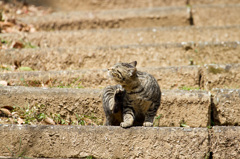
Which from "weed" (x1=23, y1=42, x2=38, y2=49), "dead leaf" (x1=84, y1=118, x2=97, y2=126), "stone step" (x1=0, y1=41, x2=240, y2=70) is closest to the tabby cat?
"dead leaf" (x1=84, y1=118, x2=97, y2=126)

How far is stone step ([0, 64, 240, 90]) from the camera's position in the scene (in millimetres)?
4281

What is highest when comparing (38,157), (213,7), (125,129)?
(213,7)

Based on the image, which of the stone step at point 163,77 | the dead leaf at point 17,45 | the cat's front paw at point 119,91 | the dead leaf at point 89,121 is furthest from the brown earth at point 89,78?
the cat's front paw at point 119,91

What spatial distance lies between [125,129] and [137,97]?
0.29 m

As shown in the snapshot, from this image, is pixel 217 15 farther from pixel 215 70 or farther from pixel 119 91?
pixel 119 91

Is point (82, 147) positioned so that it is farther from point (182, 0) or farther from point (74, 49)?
point (182, 0)

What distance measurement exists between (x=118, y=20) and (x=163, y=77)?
186cm

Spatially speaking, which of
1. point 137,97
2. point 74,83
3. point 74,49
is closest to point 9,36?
point 74,49

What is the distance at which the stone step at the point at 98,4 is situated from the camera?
670 cm

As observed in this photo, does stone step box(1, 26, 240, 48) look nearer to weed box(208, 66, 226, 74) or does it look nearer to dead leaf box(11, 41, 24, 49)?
dead leaf box(11, 41, 24, 49)

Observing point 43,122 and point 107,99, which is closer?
point 107,99

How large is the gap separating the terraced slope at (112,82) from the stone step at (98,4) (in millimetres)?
17

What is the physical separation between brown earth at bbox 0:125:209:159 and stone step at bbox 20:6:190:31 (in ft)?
9.76

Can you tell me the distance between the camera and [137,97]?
3.25 m
